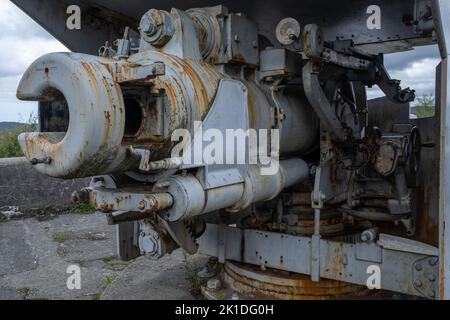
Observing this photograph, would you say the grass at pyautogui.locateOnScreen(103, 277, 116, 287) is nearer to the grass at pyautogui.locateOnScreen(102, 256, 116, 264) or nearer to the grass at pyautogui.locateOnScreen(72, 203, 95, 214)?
the grass at pyautogui.locateOnScreen(102, 256, 116, 264)

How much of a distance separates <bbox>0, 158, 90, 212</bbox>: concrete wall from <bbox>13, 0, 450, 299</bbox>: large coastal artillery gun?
9.06 ft

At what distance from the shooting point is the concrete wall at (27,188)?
5840mm

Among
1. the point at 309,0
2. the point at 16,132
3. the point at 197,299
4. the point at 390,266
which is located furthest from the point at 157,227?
the point at 16,132

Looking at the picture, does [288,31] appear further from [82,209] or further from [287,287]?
[82,209]

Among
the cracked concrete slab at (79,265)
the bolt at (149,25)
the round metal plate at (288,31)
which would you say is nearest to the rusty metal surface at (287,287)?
the cracked concrete slab at (79,265)

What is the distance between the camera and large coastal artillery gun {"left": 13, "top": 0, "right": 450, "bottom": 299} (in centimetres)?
197

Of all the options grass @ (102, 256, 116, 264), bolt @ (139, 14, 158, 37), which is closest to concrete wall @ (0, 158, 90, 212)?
grass @ (102, 256, 116, 264)

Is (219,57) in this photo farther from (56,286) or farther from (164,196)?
(56,286)

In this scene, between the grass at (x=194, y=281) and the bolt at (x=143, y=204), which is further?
the grass at (x=194, y=281)

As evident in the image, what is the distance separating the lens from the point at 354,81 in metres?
3.70

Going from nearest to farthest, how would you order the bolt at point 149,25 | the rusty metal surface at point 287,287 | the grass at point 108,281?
the bolt at point 149,25 < the rusty metal surface at point 287,287 < the grass at point 108,281

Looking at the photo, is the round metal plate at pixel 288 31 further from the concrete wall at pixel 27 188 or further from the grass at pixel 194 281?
the concrete wall at pixel 27 188

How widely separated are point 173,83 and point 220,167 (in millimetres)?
477

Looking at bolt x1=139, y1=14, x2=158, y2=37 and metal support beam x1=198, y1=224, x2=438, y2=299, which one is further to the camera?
metal support beam x1=198, y1=224, x2=438, y2=299
